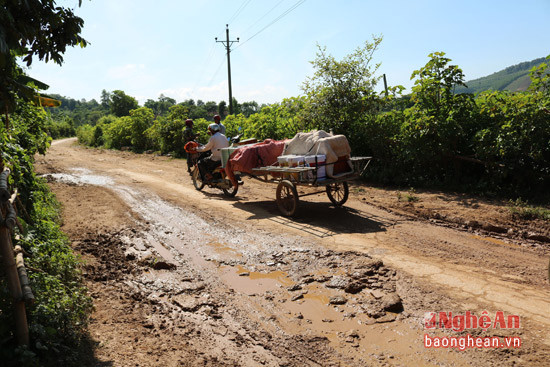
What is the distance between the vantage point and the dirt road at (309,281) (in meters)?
3.35

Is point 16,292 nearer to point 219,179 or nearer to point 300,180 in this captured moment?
point 300,180

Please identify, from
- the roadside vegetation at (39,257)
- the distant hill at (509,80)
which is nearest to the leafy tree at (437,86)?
the roadside vegetation at (39,257)

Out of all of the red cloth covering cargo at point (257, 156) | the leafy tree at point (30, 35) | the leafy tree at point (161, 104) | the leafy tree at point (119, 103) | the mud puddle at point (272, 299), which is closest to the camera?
the leafy tree at point (30, 35)

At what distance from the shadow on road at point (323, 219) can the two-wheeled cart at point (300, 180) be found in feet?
0.82

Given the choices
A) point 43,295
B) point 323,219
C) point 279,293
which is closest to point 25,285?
point 43,295

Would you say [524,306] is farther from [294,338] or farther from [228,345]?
[228,345]

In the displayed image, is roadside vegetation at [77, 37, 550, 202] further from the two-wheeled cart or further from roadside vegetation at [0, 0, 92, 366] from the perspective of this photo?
roadside vegetation at [0, 0, 92, 366]

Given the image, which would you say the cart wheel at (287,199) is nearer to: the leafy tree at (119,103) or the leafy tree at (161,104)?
the leafy tree at (119,103)

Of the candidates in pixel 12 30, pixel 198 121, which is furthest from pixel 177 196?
pixel 198 121

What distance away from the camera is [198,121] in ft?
65.8

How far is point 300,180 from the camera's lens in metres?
7.28

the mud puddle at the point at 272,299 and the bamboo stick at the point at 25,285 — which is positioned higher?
the bamboo stick at the point at 25,285

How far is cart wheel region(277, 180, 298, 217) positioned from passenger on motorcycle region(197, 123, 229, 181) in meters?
2.84

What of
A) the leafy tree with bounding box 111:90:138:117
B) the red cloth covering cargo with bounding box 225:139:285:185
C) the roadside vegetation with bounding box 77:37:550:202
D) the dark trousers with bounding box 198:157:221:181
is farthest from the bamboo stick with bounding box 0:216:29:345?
the leafy tree with bounding box 111:90:138:117
